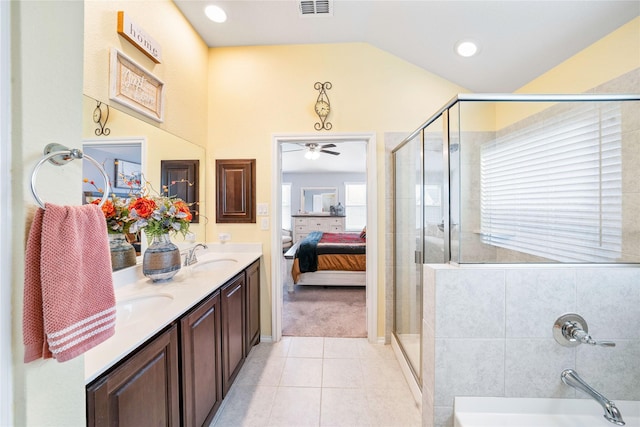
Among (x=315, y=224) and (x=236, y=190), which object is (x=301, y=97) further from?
(x=315, y=224)

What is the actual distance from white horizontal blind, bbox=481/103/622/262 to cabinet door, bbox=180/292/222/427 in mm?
1802

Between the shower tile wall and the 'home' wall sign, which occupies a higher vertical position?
the 'home' wall sign

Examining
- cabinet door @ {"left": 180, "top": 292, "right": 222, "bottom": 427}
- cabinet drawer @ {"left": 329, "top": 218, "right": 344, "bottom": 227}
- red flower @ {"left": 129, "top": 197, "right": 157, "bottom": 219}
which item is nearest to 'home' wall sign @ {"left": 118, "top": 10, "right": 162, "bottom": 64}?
red flower @ {"left": 129, "top": 197, "right": 157, "bottom": 219}

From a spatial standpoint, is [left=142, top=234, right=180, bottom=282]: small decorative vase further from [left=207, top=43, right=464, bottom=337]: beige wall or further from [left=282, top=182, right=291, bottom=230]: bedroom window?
[left=282, top=182, right=291, bottom=230]: bedroom window

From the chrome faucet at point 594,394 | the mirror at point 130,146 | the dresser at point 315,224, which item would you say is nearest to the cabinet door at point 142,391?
the mirror at point 130,146

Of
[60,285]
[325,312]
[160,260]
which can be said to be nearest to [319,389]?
[325,312]

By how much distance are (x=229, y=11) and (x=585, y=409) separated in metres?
3.36

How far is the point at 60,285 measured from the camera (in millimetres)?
563

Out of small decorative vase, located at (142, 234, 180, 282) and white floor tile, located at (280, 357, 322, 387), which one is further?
white floor tile, located at (280, 357, 322, 387)

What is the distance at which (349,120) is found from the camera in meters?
2.41

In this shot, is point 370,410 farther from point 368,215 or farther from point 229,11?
point 229,11

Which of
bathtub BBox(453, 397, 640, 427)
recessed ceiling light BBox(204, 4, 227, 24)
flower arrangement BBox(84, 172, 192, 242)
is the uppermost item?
recessed ceiling light BBox(204, 4, 227, 24)

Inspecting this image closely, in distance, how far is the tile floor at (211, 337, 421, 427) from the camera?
5.22 feet

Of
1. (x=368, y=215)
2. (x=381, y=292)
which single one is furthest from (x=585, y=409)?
(x=368, y=215)
